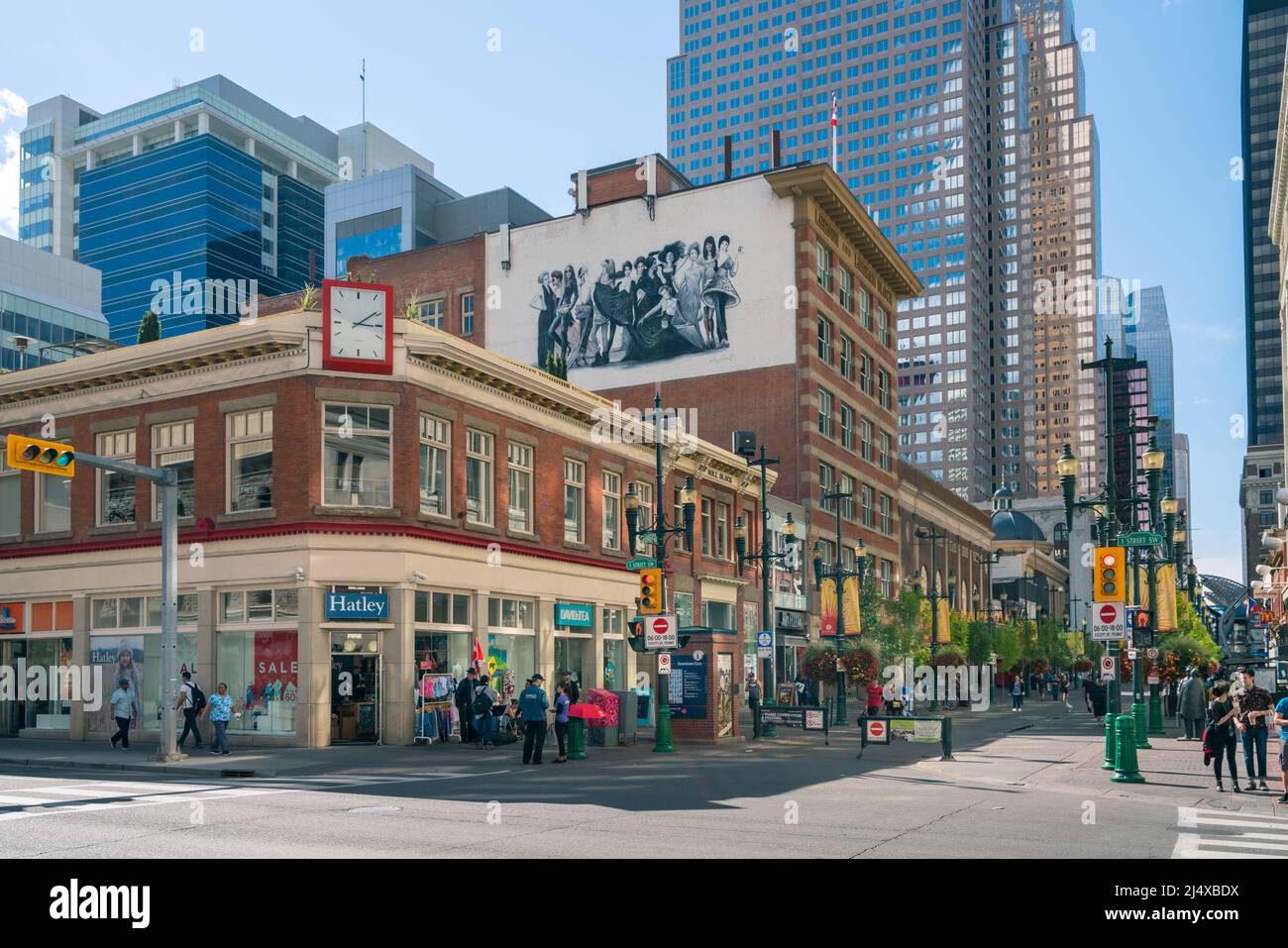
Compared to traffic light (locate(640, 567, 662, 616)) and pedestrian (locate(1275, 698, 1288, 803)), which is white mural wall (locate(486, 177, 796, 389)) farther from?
pedestrian (locate(1275, 698, 1288, 803))

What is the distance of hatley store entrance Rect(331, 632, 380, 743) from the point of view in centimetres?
3128

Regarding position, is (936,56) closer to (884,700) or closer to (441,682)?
(884,700)

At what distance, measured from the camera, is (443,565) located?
110 feet

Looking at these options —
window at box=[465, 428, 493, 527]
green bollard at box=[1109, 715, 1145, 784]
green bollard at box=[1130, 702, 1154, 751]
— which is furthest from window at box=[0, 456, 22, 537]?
green bollard at box=[1130, 702, 1154, 751]

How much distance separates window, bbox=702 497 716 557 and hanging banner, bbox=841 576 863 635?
19.5 ft

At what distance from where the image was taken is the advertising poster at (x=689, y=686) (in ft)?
110

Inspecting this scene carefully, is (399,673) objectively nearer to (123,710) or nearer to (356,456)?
(356,456)

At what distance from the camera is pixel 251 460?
32.4 m

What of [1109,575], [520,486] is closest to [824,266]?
[520,486]

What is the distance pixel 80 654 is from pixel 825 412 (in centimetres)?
4004

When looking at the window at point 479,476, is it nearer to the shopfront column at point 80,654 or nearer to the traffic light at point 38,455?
the shopfront column at point 80,654
